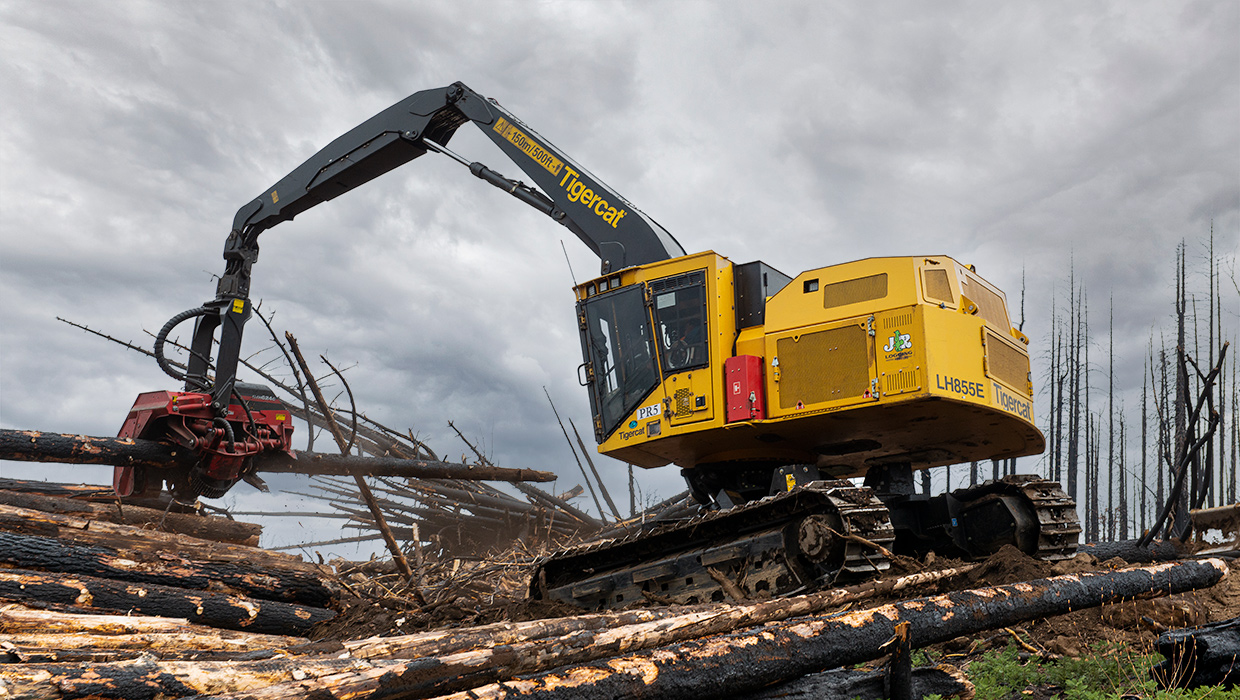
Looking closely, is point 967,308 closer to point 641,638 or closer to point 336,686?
point 641,638

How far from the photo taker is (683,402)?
8641 mm

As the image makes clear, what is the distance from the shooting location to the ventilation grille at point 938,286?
8008mm

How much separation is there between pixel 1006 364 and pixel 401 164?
871cm

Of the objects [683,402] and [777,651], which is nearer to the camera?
[777,651]

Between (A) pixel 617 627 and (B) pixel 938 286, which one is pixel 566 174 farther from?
(A) pixel 617 627

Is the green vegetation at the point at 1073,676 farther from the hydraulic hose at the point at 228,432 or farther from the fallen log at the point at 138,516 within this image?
the fallen log at the point at 138,516

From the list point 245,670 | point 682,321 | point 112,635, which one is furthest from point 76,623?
point 682,321

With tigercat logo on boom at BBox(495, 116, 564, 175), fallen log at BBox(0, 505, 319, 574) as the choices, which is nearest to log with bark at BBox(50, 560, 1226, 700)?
fallen log at BBox(0, 505, 319, 574)

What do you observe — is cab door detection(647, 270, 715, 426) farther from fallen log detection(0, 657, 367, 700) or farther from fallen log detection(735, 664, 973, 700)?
fallen log detection(0, 657, 367, 700)

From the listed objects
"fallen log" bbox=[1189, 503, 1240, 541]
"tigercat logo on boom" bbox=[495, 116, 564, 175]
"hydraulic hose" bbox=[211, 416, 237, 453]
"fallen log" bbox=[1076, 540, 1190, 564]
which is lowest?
"fallen log" bbox=[1076, 540, 1190, 564]

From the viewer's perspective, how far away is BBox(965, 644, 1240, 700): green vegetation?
16.4 ft

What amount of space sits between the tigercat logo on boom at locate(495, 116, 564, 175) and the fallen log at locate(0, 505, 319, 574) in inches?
224

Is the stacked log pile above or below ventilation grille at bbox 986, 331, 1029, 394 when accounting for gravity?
below

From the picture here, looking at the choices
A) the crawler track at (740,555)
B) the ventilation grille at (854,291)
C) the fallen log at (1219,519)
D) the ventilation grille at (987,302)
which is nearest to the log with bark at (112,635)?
the crawler track at (740,555)
